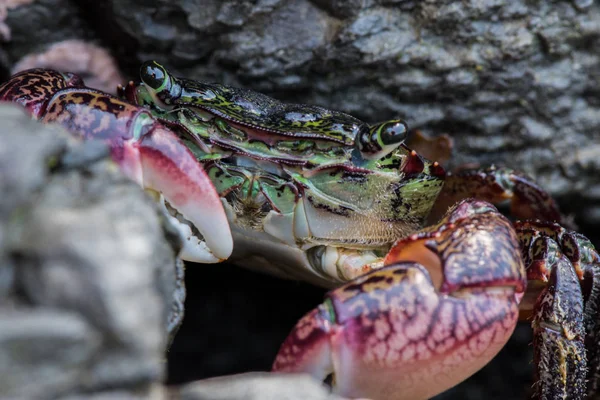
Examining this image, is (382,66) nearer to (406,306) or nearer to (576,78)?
(576,78)

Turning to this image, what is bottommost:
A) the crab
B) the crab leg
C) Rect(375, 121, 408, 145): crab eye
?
the crab leg

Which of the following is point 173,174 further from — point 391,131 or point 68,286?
point 391,131

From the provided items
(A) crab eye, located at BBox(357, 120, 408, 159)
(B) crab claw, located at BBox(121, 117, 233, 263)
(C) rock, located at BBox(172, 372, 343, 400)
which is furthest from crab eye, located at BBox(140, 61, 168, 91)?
(C) rock, located at BBox(172, 372, 343, 400)

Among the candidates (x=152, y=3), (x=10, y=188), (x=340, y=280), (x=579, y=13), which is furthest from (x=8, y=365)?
(x=579, y=13)

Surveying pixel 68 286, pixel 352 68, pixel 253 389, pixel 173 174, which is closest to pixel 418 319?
pixel 253 389

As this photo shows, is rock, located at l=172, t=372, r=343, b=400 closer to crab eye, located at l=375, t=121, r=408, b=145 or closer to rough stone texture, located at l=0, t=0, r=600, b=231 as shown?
crab eye, located at l=375, t=121, r=408, b=145

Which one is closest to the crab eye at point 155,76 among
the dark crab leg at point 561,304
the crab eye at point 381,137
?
the crab eye at point 381,137
